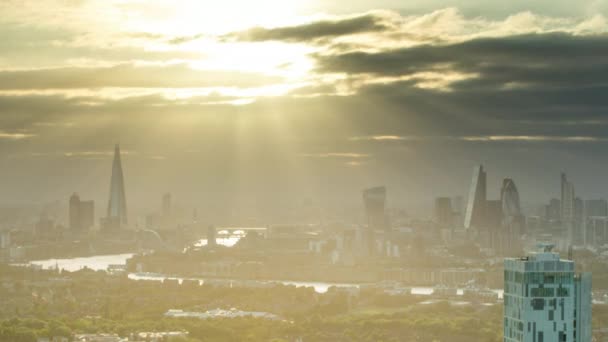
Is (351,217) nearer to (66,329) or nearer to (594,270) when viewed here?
(594,270)

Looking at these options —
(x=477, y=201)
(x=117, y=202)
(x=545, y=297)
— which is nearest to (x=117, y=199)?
(x=117, y=202)

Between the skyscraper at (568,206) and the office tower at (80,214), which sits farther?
the office tower at (80,214)

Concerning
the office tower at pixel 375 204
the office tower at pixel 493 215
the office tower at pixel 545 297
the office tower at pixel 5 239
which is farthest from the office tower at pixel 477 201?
the office tower at pixel 545 297

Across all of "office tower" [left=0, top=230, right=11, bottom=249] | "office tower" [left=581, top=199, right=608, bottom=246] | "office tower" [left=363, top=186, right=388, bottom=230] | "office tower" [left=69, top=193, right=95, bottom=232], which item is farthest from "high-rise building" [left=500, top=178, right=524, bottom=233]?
"office tower" [left=69, top=193, right=95, bottom=232]

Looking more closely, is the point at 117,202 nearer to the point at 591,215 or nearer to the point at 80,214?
the point at 80,214

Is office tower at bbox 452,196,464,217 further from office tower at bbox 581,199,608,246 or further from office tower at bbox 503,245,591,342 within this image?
office tower at bbox 503,245,591,342

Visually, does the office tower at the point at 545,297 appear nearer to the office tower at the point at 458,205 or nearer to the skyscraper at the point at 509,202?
the skyscraper at the point at 509,202
